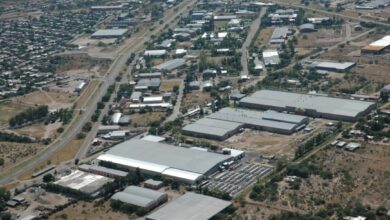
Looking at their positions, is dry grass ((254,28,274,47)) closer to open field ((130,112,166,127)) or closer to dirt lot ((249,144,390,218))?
open field ((130,112,166,127))

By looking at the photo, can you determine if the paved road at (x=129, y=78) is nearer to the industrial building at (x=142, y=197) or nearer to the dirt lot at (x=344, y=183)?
the industrial building at (x=142, y=197)

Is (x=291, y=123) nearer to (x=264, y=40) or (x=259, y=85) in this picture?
(x=259, y=85)

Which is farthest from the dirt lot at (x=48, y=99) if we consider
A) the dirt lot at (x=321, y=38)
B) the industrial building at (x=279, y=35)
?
the dirt lot at (x=321, y=38)

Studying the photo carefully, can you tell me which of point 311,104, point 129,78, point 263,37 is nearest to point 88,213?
point 311,104

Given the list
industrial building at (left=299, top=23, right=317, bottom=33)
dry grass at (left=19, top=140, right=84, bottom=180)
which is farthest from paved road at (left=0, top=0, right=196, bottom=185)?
industrial building at (left=299, top=23, right=317, bottom=33)

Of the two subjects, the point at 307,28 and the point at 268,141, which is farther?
the point at 307,28

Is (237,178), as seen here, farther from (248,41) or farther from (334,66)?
(248,41)

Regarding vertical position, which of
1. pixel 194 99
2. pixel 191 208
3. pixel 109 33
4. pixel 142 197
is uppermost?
pixel 109 33

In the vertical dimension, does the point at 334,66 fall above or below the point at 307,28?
below
